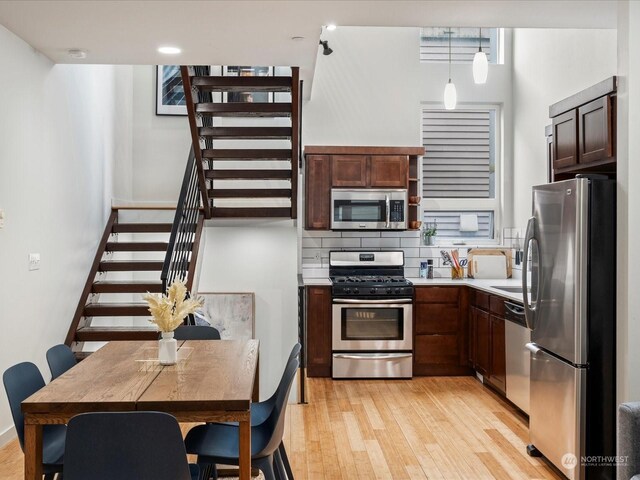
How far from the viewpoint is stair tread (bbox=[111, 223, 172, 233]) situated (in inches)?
234

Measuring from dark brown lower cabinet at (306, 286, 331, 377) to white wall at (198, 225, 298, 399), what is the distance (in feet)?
2.07

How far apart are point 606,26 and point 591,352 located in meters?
2.13

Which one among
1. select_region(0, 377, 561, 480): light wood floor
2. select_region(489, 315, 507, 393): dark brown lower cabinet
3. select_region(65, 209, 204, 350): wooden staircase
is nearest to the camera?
select_region(0, 377, 561, 480): light wood floor

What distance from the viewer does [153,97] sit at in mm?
6727

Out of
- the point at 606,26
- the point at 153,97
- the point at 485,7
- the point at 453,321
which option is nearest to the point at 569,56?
the point at 606,26

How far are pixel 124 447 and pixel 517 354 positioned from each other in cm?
332

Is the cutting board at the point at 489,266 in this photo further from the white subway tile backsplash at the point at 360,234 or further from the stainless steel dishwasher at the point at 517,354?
the stainless steel dishwasher at the point at 517,354

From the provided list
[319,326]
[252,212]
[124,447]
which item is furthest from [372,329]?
[124,447]

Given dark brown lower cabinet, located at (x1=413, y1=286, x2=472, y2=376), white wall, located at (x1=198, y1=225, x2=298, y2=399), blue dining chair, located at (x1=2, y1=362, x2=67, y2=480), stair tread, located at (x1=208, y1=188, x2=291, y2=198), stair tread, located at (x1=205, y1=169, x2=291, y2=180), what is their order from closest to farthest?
blue dining chair, located at (x1=2, y1=362, x2=67, y2=480), white wall, located at (x1=198, y1=225, x2=298, y2=399), stair tread, located at (x1=205, y1=169, x2=291, y2=180), stair tread, located at (x1=208, y1=188, x2=291, y2=198), dark brown lower cabinet, located at (x1=413, y1=286, x2=472, y2=376)

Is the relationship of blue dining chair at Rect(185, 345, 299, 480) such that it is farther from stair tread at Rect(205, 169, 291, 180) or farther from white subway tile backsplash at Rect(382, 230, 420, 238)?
white subway tile backsplash at Rect(382, 230, 420, 238)

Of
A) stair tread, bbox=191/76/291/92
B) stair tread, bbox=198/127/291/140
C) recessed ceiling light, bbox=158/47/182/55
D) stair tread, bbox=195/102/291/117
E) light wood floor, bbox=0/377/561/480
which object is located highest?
recessed ceiling light, bbox=158/47/182/55

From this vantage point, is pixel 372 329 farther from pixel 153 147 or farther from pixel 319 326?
pixel 153 147

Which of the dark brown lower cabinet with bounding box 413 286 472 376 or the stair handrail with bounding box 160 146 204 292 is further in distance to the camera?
the dark brown lower cabinet with bounding box 413 286 472 376

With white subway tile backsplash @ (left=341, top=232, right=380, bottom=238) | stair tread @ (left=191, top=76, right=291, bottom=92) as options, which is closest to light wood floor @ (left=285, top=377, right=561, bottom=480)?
white subway tile backsplash @ (left=341, top=232, right=380, bottom=238)
